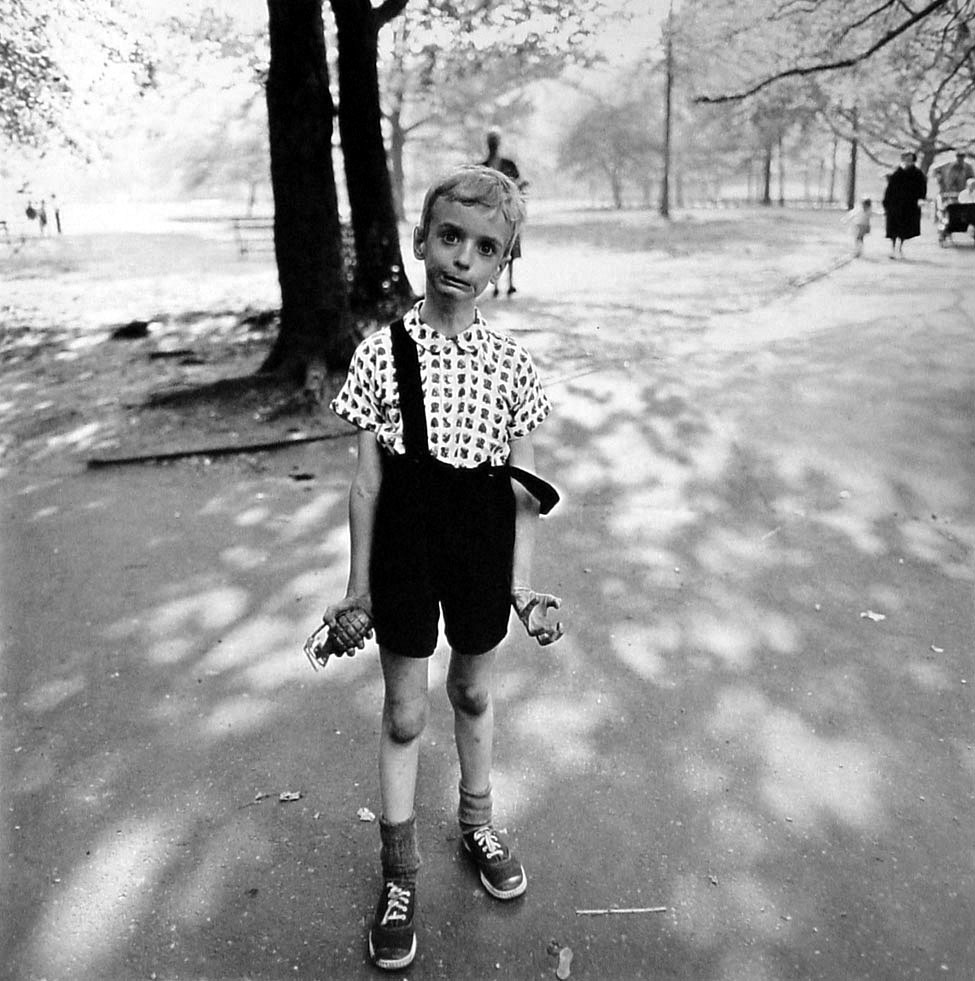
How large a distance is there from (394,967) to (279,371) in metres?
6.28

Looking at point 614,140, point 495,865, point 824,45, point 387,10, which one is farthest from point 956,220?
point 614,140

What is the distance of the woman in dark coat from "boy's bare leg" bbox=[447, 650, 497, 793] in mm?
15511

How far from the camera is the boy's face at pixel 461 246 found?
212 centimetres

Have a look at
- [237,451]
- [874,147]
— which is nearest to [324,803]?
[237,451]

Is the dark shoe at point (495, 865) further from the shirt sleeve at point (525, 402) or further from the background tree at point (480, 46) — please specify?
the background tree at point (480, 46)

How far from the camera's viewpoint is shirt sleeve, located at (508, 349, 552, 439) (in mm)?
2305

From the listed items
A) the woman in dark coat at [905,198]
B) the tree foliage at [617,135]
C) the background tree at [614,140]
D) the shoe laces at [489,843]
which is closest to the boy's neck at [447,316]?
the shoe laces at [489,843]

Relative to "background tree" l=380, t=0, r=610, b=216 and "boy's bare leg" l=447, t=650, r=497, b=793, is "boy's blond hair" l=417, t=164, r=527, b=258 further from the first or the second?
"background tree" l=380, t=0, r=610, b=216

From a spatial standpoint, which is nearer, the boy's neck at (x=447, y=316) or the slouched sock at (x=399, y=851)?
the boy's neck at (x=447, y=316)

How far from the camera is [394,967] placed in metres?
2.30

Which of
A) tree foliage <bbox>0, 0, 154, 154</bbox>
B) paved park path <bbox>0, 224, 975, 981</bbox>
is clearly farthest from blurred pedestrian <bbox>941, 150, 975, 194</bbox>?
paved park path <bbox>0, 224, 975, 981</bbox>

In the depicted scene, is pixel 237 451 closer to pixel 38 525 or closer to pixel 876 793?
pixel 38 525

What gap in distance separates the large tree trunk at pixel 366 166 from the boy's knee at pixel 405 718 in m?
8.67

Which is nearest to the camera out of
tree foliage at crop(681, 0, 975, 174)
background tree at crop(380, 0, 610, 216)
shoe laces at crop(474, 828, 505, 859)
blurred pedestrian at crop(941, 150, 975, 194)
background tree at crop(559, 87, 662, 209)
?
shoe laces at crop(474, 828, 505, 859)
